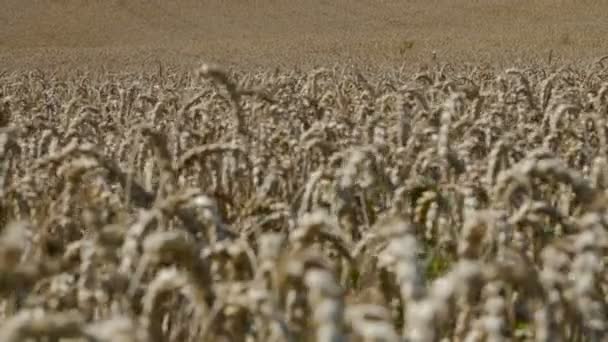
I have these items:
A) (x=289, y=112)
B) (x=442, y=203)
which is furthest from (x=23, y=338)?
(x=289, y=112)

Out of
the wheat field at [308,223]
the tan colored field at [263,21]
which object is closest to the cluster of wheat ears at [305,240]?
the wheat field at [308,223]

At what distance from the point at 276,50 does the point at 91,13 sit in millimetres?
20989

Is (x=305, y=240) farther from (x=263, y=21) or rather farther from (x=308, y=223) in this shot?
(x=263, y=21)

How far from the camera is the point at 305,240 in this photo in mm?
1905

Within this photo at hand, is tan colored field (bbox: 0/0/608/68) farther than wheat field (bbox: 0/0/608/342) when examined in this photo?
Yes

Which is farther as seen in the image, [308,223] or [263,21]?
[263,21]

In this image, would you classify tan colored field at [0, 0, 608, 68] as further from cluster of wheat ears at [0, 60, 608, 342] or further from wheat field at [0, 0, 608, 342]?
cluster of wheat ears at [0, 60, 608, 342]

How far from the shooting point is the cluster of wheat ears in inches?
64.4

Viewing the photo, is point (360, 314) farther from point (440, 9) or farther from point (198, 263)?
point (440, 9)

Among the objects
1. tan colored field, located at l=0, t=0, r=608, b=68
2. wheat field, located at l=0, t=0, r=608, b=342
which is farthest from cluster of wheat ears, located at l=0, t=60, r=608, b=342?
tan colored field, located at l=0, t=0, r=608, b=68

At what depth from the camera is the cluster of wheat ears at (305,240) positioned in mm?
1636

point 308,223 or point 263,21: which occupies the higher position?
point 263,21

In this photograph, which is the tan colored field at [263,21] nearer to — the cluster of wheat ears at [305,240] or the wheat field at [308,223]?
the wheat field at [308,223]

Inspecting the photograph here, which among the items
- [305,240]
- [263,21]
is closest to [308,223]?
[305,240]
